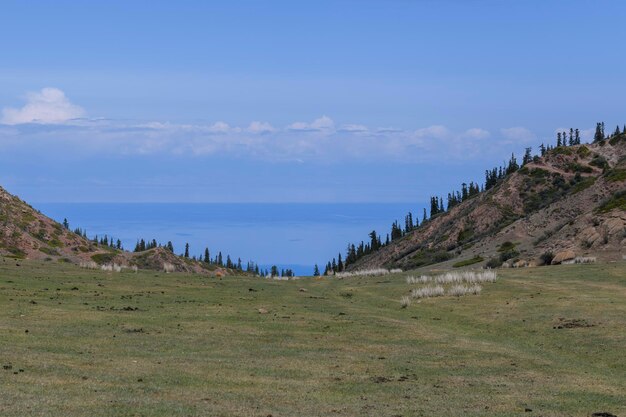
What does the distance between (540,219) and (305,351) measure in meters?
72.5

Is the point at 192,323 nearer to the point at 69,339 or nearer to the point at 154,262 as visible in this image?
the point at 69,339

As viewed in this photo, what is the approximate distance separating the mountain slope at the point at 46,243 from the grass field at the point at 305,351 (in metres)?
52.0

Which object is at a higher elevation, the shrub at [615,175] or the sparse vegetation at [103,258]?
the shrub at [615,175]

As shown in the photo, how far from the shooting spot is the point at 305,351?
22.2 meters

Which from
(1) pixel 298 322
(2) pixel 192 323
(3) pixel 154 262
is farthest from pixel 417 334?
(3) pixel 154 262

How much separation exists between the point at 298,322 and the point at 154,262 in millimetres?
78662

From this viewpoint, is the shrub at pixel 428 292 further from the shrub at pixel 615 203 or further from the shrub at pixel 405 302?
the shrub at pixel 615 203

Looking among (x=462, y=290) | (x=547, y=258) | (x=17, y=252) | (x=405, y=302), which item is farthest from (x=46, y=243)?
(x=405, y=302)

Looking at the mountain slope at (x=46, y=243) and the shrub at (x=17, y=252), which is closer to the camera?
the shrub at (x=17, y=252)

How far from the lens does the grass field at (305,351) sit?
15.3m

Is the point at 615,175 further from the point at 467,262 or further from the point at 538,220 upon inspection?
the point at 467,262

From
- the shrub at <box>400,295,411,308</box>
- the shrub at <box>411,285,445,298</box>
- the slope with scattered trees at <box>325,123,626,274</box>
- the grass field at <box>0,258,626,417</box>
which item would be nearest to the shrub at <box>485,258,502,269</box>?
the slope with scattered trees at <box>325,123,626,274</box>

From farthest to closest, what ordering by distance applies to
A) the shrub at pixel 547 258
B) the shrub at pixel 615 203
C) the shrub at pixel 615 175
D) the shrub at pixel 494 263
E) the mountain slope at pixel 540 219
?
the shrub at pixel 615 175, the shrub at pixel 615 203, the mountain slope at pixel 540 219, the shrub at pixel 494 263, the shrub at pixel 547 258

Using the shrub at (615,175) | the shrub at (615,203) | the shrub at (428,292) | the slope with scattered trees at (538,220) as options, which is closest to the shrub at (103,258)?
the slope with scattered trees at (538,220)
